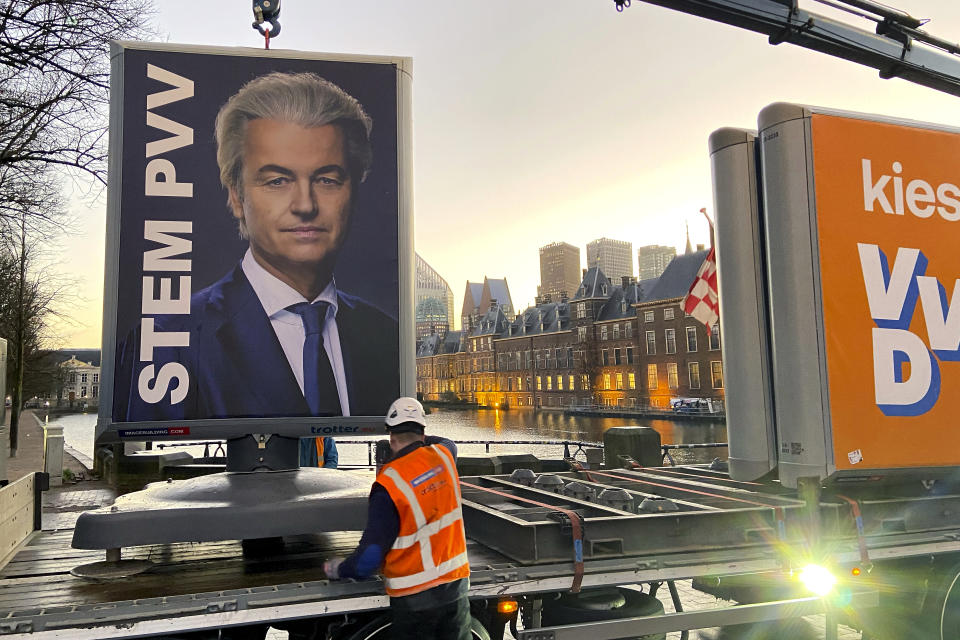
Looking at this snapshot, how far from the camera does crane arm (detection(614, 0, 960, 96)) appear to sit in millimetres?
12664

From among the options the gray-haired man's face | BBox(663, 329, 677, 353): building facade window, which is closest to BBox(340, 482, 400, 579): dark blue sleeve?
the gray-haired man's face

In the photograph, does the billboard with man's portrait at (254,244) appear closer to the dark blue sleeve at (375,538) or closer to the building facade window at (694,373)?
the dark blue sleeve at (375,538)

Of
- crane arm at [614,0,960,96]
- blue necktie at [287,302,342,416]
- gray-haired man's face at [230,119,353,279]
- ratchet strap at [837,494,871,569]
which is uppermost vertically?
crane arm at [614,0,960,96]

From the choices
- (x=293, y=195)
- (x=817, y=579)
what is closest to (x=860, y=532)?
(x=817, y=579)

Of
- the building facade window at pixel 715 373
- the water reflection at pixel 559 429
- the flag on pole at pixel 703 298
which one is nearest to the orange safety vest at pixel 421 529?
the flag on pole at pixel 703 298

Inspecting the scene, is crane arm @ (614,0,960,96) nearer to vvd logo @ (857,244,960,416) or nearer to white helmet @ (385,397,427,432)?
vvd logo @ (857,244,960,416)

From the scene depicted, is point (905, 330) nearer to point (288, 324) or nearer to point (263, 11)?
point (288, 324)

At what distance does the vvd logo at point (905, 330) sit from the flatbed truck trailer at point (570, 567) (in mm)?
850

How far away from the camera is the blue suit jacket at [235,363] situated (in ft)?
16.0

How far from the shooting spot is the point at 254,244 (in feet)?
16.9

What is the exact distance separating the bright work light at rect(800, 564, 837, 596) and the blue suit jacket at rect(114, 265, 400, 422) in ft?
10.7

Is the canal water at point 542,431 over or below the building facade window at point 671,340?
below

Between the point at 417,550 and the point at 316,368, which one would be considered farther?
the point at 316,368

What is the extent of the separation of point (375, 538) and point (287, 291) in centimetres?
210
